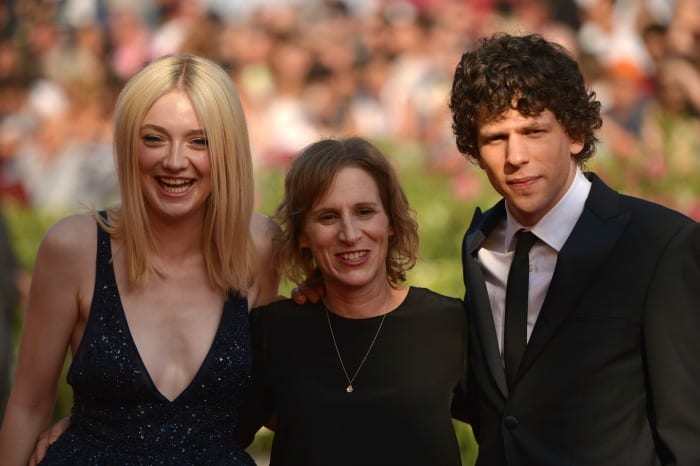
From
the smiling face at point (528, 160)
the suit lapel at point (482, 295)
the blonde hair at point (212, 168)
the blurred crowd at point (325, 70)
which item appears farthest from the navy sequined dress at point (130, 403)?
the blurred crowd at point (325, 70)

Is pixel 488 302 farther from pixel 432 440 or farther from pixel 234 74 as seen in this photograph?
pixel 234 74

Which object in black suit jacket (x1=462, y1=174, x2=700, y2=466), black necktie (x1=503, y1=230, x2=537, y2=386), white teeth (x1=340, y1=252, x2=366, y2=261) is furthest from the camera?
white teeth (x1=340, y1=252, x2=366, y2=261)

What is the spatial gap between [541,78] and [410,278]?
295 centimetres

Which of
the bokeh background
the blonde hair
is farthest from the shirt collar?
the bokeh background

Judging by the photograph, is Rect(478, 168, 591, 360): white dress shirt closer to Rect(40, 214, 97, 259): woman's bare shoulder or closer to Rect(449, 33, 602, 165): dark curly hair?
Rect(449, 33, 602, 165): dark curly hair

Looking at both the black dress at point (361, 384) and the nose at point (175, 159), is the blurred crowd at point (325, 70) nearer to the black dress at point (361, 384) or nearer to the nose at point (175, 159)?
the black dress at point (361, 384)

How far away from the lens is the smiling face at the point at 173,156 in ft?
10.4

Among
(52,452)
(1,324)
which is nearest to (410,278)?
(1,324)

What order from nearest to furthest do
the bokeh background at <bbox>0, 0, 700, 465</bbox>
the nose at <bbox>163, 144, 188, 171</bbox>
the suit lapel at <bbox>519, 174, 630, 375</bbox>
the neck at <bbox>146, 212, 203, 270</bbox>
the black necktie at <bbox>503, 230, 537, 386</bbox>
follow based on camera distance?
the suit lapel at <bbox>519, 174, 630, 375</bbox>, the black necktie at <bbox>503, 230, 537, 386</bbox>, the nose at <bbox>163, 144, 188, 171</bbox>, the neck at <bbox>146, 212, 203, 270</bbox>, the bokeh background at <bbox>0, 0, 700, 465</bbox>

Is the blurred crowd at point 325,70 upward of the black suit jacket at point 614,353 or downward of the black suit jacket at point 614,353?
upward

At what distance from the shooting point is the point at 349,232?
10.5ft

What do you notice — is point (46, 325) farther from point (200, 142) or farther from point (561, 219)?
point (561, 219)

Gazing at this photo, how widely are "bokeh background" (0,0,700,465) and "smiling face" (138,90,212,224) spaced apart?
162 inches

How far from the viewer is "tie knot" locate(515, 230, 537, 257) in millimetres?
3098
